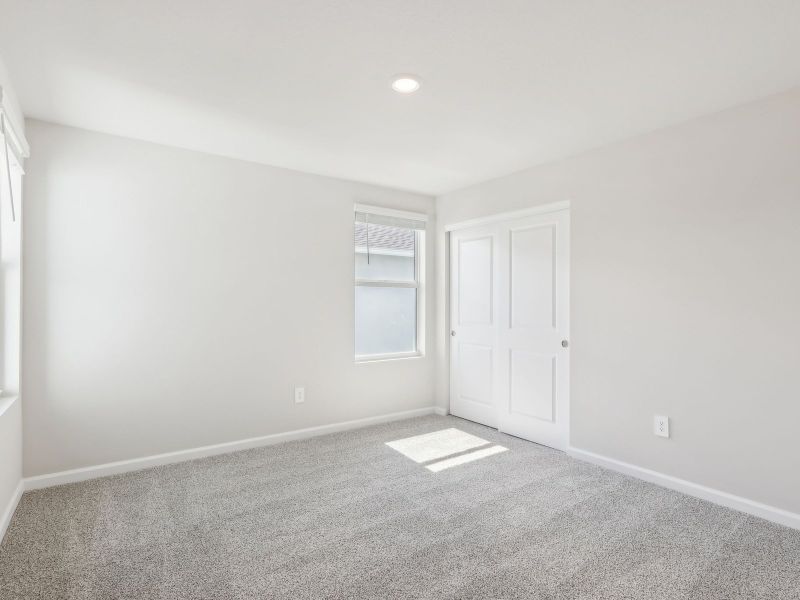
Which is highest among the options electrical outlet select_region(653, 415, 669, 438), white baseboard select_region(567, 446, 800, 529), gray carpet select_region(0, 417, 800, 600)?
electrical outlet select_region(653, 415, 669, 438)

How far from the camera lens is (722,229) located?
8.65 feet

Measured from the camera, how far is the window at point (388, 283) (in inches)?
169

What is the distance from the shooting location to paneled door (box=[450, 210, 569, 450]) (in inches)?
141

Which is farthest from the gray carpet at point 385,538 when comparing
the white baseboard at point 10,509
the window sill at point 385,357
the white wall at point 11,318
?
the window sill at point 385,357

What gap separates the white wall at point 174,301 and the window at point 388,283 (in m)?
0.18

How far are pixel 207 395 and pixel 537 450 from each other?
8.49ft

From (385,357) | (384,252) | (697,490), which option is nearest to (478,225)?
(384,252)

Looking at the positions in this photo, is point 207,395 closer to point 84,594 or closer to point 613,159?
point 84,594

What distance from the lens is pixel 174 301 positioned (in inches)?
129

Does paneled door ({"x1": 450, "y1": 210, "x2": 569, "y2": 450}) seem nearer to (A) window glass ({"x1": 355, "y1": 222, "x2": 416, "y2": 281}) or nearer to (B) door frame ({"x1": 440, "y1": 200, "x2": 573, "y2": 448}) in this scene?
(B) door frame ({"x1": 440, "y1": 200, "x2": 573, "y2": 448})

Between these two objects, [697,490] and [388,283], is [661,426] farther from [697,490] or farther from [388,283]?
[388,283]

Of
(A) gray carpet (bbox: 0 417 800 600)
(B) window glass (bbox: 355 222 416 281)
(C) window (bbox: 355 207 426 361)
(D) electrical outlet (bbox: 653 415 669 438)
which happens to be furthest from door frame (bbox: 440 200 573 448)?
(A) gray carpet (bbox: 0 417 800 600)

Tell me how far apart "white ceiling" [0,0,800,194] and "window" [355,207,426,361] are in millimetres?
1222

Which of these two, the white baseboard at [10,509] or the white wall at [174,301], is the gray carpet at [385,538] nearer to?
the white baseboard at [10,509]
